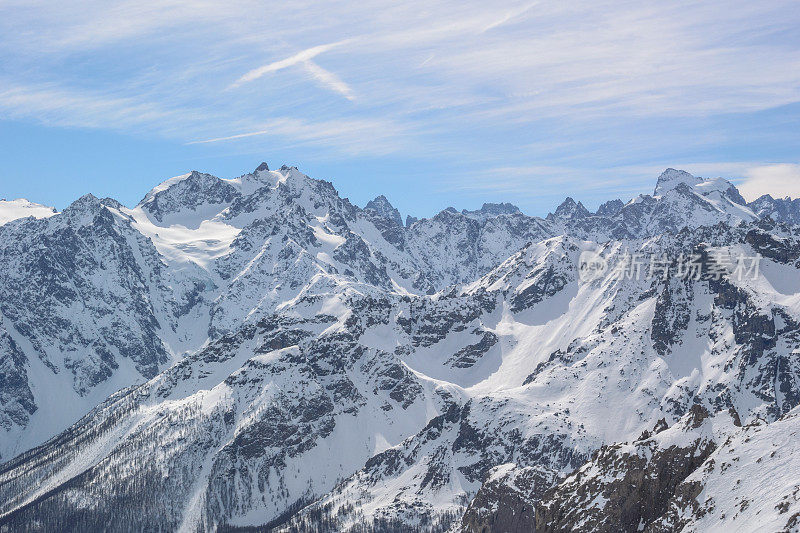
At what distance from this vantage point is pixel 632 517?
114 m

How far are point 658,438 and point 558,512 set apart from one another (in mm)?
18016

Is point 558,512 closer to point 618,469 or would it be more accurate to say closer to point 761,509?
point 618,469

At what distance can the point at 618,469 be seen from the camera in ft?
398

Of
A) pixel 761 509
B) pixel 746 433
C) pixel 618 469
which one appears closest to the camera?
pixel 761 509

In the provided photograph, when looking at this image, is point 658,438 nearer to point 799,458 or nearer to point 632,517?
point 632,517

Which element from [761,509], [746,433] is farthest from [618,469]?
[761,509]

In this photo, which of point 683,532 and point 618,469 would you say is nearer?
point 683,532

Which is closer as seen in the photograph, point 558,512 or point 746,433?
point 746,433

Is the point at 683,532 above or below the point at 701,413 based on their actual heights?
below

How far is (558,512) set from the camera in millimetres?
123250

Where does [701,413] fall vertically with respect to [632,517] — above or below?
above

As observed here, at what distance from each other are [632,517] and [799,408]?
27165 millimetres

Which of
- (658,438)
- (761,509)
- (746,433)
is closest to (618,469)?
(658,438)

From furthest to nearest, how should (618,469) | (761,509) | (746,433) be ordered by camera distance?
(618,469)
(746,433)
(761,509)
